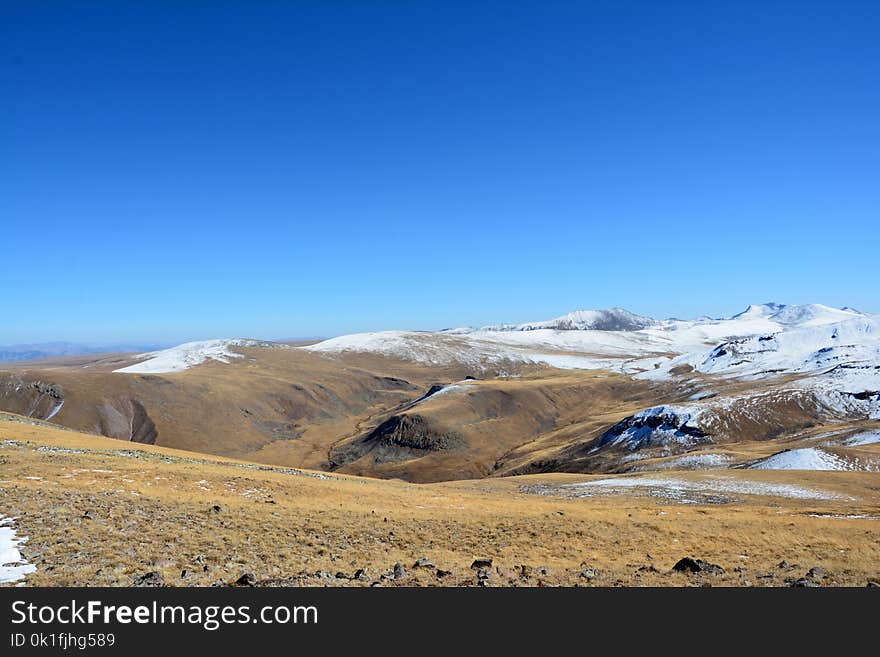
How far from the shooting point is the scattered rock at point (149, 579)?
13.6 meters

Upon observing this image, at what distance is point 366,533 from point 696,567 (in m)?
13.9

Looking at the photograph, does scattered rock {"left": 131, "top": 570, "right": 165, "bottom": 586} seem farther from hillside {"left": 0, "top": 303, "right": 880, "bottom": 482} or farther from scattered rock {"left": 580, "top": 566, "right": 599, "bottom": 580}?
hillside {"left": 0, "top": 303, "right": 880, "bottom": 482}

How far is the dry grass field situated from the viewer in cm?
1612

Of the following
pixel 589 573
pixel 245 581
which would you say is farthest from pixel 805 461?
pixel 245 581

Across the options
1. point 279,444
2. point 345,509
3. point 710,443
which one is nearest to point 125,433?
point 279,444

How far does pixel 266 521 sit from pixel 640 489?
36777mm

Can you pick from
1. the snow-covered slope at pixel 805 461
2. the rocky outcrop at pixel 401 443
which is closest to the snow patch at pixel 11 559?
the snow-covered slope at pixel 805 461

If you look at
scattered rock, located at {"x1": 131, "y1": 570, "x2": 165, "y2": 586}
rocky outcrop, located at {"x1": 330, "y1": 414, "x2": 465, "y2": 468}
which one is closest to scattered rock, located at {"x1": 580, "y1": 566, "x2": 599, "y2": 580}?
scattered rock, located at {"x1": 131, "y1": 570, "x2": 165, "y2": 586}

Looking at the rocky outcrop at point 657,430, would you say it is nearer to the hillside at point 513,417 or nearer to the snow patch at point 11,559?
the hillside at point 513,417

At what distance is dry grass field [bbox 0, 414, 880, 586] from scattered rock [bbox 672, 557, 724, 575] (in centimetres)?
22

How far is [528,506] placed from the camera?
112 ft

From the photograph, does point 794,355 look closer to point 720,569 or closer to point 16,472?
point 720,569

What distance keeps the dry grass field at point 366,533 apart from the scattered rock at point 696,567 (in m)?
0.22

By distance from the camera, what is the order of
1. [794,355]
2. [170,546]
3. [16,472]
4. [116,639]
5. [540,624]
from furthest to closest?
[794,355]
[16,472]
[170,546]
[540,624]
[116,639]
